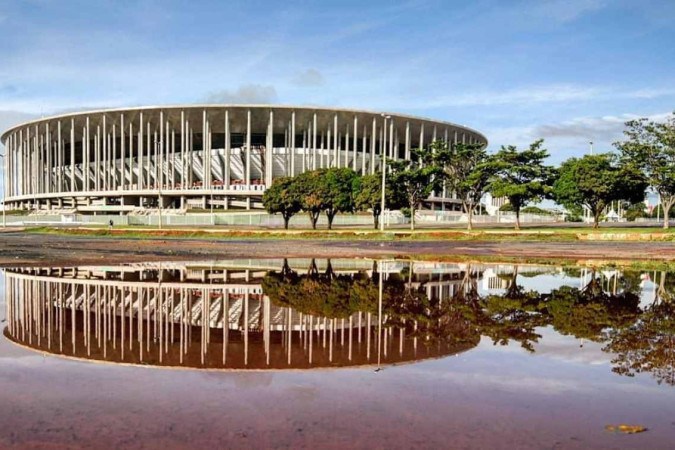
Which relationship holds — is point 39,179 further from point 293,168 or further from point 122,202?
point 293,168

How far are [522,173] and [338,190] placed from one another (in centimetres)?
1794

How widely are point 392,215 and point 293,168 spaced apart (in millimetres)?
22144

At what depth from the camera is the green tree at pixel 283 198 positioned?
60.6 metres

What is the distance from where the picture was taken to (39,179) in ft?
402

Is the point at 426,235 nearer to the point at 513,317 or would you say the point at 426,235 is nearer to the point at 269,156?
the point at 513,317

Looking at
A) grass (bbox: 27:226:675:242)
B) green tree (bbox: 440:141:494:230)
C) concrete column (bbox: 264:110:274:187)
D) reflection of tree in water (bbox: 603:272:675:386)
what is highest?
concrete column (bbox: 264:110:274:187)

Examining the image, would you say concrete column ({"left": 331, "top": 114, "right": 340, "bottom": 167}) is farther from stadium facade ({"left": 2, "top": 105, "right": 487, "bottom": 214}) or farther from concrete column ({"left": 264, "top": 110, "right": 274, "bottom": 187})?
concrete column ({"left": 264, "top": 110, "right": 274, "bottom": 187})

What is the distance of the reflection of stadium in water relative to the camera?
7.18 m

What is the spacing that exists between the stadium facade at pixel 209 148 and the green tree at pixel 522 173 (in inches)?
1461

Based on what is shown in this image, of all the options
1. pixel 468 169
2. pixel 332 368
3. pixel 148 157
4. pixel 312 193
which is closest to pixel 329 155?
pixel 148 157

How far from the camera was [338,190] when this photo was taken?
59688 millimetres

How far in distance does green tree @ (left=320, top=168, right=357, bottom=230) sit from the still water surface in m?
45.6

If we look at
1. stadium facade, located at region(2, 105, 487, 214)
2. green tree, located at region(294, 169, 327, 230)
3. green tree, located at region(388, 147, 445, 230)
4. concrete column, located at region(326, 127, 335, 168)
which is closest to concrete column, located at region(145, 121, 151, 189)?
stadium facade, located at region(2, 105, 487, 214)

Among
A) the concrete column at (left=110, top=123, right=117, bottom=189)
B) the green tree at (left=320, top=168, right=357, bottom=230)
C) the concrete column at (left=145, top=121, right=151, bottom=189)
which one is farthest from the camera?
the concrete column at (left=110, top=123, right=117, bottom=189)
